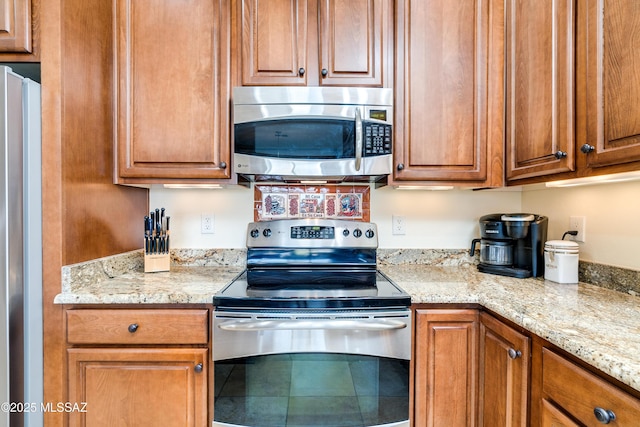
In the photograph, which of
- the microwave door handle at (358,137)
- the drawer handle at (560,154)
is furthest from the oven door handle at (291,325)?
the drawer handle at (560,154)

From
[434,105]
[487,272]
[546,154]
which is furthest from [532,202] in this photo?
[434,105]

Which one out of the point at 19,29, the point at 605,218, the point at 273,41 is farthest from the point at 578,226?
the point at 19,29

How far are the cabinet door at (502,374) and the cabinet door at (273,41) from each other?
4.37 feet

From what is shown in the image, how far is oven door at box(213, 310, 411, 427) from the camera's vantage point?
121 centimetres

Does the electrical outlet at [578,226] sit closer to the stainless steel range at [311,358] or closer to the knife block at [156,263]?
the stainless steel range at [311,358]

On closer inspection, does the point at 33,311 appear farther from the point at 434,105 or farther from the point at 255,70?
the point at 434,105

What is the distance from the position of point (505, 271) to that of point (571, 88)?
0.83 m

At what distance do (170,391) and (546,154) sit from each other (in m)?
1.72

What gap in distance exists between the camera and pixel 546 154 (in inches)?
50.7

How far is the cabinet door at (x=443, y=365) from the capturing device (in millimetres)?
1285

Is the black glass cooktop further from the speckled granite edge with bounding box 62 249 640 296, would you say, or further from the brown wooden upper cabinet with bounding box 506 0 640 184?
the brown wooden upper cabinet with bounding box 506 0 640 184

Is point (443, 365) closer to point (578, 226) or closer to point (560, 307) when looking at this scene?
point (560, 307)

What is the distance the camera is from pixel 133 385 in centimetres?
124

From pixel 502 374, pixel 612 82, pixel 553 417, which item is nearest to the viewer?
pixel 553 417
